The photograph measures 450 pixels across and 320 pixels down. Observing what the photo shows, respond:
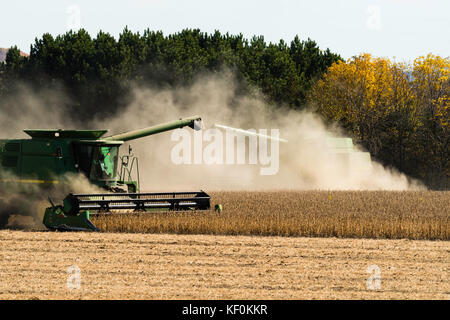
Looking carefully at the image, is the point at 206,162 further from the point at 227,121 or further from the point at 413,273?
the point at 413,273

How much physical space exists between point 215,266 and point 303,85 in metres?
41.2

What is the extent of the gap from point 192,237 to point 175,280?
481 centimetres

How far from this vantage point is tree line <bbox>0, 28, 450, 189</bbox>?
4491 centimetres

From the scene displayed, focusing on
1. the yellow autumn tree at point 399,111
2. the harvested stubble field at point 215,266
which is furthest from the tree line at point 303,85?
the harvested stubble field at point 215,266

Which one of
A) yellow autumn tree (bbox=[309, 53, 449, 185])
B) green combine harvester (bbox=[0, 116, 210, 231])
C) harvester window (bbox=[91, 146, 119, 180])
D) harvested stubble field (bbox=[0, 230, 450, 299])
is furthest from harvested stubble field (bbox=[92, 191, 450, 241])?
yellow autumn tree (bbox=[309, 53, 449, 185])

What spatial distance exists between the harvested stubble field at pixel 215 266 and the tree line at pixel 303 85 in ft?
99.5

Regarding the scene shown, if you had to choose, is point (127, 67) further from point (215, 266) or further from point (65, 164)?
point (215, 266)

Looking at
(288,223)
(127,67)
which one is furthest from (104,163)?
(127,67)

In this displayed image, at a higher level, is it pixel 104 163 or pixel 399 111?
pixel 399 111

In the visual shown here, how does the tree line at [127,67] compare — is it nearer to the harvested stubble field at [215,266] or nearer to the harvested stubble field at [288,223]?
the harvested stubble field at [288,223]

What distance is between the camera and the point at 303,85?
51406 mm

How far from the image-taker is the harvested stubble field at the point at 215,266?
366 inches
